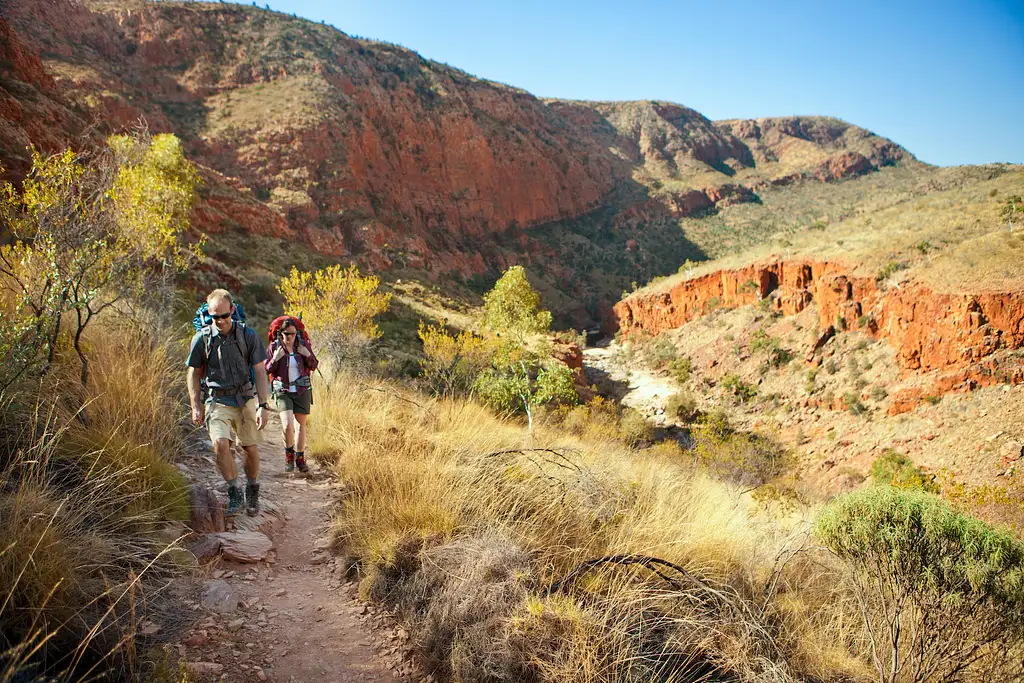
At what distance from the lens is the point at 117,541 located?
2428 mm

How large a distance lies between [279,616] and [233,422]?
1596mm

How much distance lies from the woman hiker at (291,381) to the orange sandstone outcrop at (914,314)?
1848cm

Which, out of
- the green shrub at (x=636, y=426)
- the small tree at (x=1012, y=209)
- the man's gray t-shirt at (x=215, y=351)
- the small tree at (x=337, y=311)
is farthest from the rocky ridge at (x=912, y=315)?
the man's gray t-shirt at (x=215, y=351)

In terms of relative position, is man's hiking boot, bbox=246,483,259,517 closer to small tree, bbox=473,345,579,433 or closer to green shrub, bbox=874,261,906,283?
small tree, bbox=473,345,579,433

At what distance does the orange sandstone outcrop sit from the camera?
14414 millimetres

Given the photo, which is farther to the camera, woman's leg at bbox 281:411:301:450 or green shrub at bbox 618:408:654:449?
green shrub at bbox 618:408:654:449

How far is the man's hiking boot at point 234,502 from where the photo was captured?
352cm

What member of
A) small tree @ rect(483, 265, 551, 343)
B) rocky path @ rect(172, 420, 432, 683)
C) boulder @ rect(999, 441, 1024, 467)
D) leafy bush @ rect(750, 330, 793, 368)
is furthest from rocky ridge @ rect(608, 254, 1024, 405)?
rocky path @ rect(172, 420, 432, 683)

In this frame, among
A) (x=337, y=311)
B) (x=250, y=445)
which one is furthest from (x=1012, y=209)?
(x=250, y=445)

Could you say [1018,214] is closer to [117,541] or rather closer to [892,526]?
[892,526]

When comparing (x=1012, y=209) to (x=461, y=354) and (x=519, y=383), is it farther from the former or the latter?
(x=461, y=354)

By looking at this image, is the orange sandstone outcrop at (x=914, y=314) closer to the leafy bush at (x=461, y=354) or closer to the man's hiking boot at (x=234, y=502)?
the leafy bush at (x=461, y=354)

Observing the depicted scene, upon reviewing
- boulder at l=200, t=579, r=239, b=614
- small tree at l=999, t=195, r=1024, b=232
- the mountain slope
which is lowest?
boulder at l=200, t=579, r=239, b=614

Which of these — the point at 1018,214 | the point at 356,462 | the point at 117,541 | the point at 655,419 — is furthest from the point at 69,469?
the point at 1018,214
